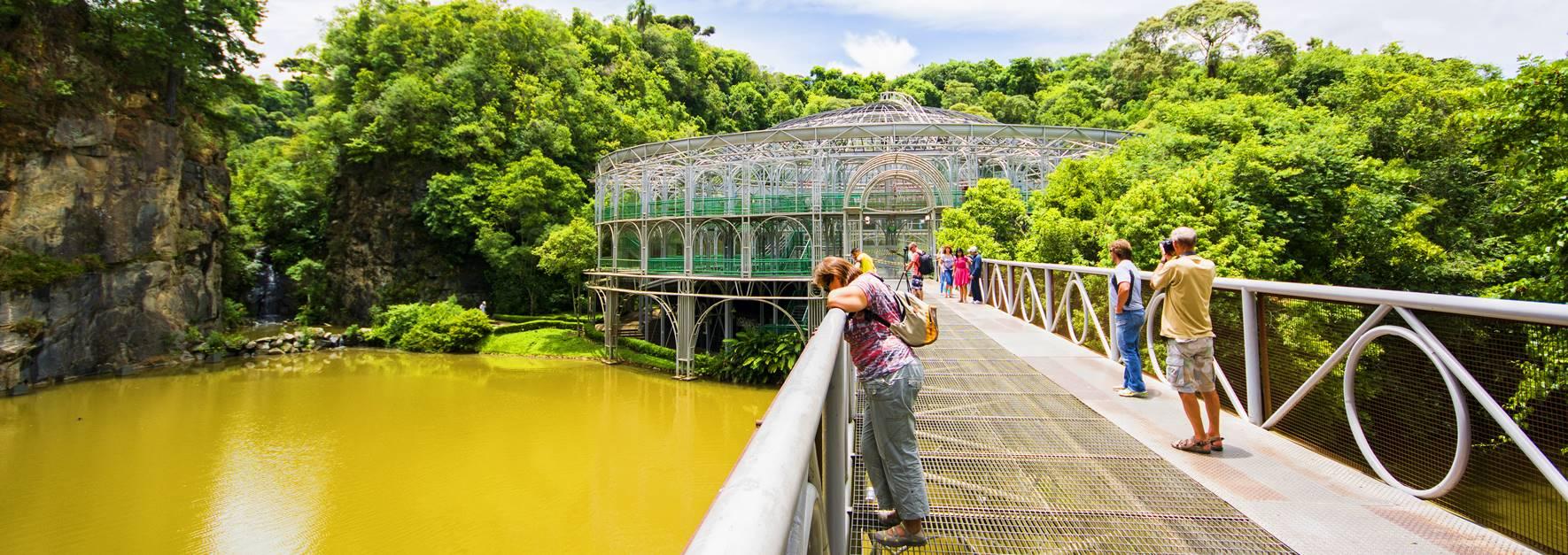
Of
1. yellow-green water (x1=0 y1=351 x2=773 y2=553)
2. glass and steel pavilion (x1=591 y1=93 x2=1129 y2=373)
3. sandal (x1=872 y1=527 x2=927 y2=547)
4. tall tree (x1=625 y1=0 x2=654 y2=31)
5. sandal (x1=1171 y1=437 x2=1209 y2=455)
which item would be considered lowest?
yellow-green water (x1=0 y1=351 x2=773 y2=553)

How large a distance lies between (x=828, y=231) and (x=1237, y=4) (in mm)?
36770

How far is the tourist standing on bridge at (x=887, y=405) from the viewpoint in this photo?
9.54 feet

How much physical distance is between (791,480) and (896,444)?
2.02 meters

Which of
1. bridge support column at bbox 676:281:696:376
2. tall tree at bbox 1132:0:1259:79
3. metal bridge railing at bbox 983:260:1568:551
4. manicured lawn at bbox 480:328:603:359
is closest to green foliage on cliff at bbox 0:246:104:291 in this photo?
manicured lawn at bbox 480:328:603:359

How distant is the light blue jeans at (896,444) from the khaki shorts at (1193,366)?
220 cm

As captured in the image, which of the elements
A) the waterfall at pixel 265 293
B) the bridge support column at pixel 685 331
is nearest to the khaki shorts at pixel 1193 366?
the bridge support column at pixel 685 331

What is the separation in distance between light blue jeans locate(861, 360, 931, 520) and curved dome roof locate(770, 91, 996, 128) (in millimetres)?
25964

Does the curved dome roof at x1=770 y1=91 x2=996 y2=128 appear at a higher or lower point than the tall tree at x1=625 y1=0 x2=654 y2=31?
lower

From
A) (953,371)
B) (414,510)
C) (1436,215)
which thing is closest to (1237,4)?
(1436,215)

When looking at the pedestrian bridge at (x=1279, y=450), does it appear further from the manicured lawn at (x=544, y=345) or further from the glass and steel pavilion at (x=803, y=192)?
the manicured lawn at (x=544, y=345)

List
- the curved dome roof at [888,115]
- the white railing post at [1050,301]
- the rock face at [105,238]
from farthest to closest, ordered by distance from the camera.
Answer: the curved dome roof at [888,115] < the rock face at [105,238] < the white railing post at [1050,301]

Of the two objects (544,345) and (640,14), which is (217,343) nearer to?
(544,345)

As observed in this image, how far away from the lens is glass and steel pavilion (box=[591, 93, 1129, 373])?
22641mm

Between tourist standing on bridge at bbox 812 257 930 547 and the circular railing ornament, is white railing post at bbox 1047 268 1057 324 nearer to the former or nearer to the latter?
the circular railing ornament
